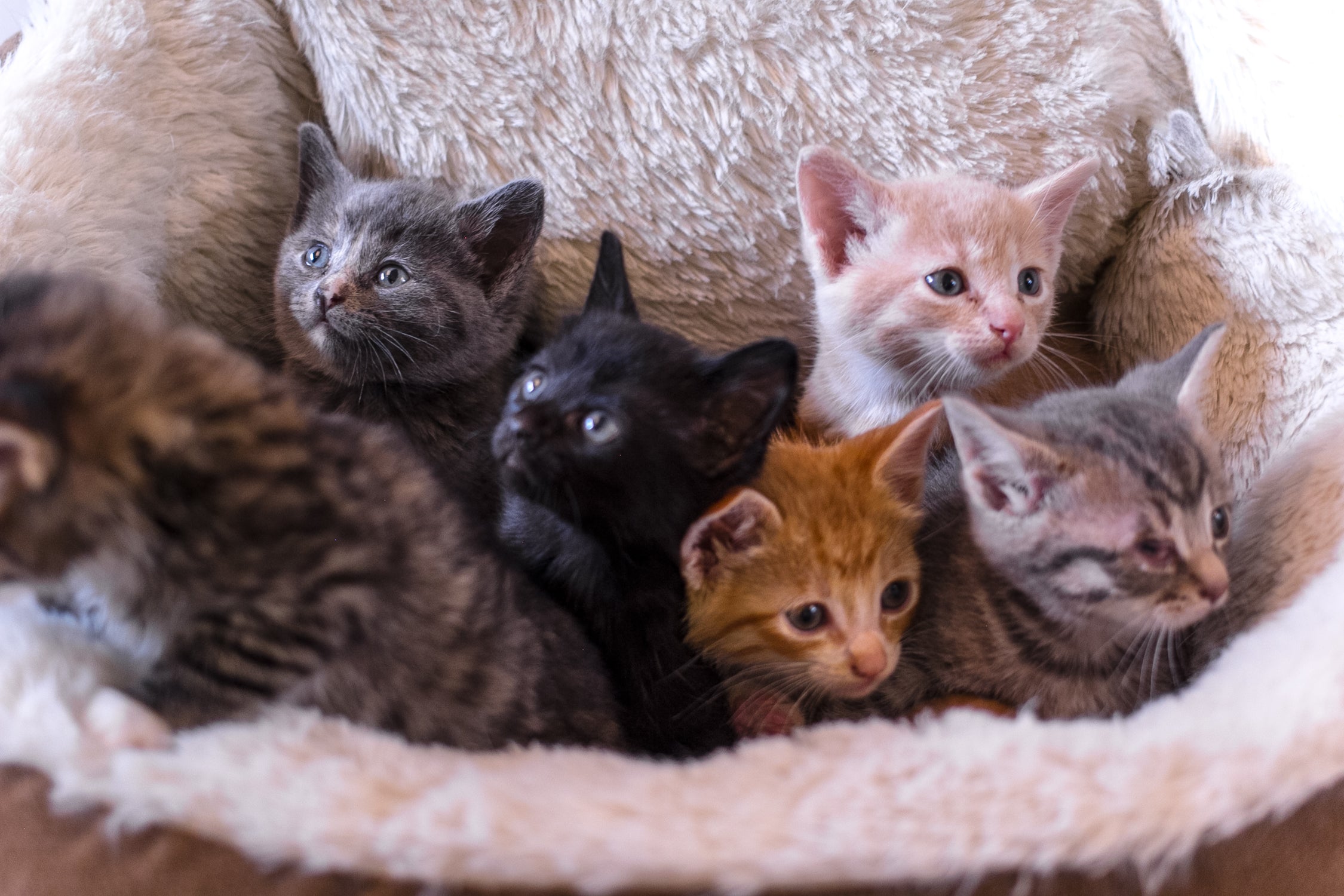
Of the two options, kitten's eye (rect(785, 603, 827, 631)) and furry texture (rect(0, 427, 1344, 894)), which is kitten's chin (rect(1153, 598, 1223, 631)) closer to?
furry texture (rect(0, 427, 1344, 894))

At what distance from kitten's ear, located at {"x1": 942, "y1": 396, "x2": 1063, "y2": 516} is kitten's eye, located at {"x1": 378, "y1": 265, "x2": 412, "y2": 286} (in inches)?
30.6

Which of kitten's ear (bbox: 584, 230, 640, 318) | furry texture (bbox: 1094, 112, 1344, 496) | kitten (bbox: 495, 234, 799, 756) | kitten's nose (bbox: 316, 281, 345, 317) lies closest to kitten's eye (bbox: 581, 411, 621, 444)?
kitten (bbox: 495, 234, 799, 756)

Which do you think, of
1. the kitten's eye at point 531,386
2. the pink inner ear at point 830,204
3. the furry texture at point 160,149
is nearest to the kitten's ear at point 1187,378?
the pink inner ear at point 830,204

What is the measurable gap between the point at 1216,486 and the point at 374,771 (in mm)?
925

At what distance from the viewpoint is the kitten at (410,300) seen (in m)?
1.31

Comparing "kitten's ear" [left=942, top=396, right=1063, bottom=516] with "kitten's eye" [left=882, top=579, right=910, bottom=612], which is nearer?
"kitten's ear" [left=942, top=396, right=1063, bottom=516]

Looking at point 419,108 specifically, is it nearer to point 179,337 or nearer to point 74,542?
point 179,337

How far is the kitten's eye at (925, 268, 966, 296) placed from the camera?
131 cm

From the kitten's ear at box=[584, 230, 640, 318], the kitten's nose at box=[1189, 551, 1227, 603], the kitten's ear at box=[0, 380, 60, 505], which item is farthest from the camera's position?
the kitten's ear at box=[584, 230, 640, 318]

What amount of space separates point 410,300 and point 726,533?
23.3 inches

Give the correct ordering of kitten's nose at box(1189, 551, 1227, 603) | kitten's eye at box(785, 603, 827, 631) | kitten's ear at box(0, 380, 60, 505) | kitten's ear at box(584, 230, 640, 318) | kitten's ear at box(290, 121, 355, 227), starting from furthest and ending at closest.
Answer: kitten's ear at box(290, 121, 355, 227) < kitten's ear at box(584, 230, 640, 318) < kitten's eye at box(785, 603, 827, 631) < kitten's nose at box(1189, 551, 1227, 603) < kitten's ear at box(0, 380, 60, 505)

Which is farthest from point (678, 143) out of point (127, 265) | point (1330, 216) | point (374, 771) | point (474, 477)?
point (374, 771)

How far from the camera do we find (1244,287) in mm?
1344

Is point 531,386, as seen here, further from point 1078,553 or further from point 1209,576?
point 1209,576
